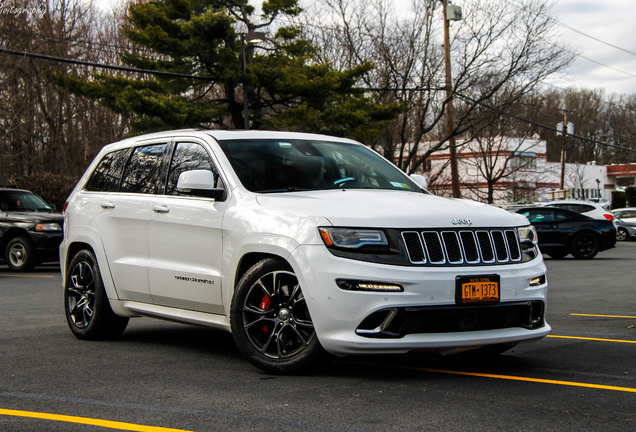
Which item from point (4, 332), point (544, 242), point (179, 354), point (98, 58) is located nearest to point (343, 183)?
point (179, 354)

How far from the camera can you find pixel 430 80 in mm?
36750

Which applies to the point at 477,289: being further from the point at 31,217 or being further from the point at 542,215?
the point at 542,215

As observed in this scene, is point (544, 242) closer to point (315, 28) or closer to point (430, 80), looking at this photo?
point (430, 80)

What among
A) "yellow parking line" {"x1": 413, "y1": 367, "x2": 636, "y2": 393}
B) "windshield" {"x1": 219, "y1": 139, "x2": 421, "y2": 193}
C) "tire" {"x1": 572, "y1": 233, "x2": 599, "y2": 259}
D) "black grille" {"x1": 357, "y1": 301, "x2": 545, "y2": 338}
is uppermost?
"windshield" {"x1": 219, "y1": 139, "x2": 421, "y2": 193}

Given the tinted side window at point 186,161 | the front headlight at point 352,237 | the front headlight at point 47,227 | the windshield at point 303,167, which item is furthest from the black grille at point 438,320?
the front headlight at point 47,227

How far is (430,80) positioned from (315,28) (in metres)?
5.60

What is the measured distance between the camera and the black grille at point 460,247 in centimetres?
549

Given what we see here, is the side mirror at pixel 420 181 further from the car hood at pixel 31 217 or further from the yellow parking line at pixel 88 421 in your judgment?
the car hood at pixel 31 217

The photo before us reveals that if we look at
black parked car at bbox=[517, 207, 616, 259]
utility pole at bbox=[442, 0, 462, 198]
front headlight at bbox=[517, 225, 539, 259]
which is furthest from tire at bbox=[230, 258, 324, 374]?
utility pole at bbox=[442, 0, 462, 198]

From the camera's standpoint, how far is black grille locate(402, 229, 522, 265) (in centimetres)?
549

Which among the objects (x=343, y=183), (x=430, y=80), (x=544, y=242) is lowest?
(x=544, y=242)

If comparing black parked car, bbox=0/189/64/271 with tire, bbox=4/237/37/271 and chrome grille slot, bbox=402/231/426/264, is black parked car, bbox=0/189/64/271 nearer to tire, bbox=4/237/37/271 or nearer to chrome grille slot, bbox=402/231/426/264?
tire, bbox=4/237/37/271

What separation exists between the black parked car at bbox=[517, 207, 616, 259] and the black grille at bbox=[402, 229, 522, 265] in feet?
58.2

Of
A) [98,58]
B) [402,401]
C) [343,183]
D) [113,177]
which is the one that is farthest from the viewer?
[98,58]
